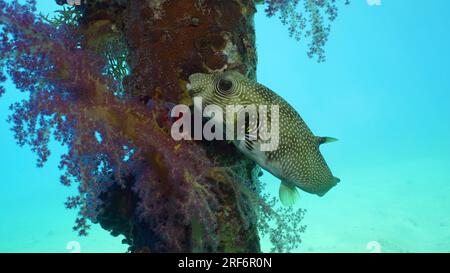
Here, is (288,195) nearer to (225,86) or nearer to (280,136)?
(280,136)

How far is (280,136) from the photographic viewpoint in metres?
2.92

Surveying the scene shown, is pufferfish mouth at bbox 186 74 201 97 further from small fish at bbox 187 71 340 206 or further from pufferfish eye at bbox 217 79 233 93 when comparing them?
pufferfish eye at bbox 217 79 233 93

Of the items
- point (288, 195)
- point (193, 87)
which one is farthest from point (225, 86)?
point (288, 195)

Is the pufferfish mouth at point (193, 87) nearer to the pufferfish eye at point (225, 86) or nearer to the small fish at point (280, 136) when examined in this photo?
the small fish at point (280, 136)

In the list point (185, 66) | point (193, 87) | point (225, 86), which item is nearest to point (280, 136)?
point (225, 86)

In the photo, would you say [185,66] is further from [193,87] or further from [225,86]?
[225,86]

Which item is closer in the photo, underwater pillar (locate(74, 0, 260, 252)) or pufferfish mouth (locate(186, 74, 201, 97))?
pufferfish mouth (locate(186, 74, 201, 97))

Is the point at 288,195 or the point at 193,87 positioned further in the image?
the point at 288,195

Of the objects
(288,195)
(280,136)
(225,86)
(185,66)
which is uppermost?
(185,66)

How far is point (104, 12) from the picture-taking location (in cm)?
375

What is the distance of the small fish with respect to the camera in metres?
2.84

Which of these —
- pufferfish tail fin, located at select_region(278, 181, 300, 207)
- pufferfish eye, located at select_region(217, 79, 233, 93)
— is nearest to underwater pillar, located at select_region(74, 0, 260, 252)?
pufferfish tail fin, located at select_region(278, 181, 300, 207)

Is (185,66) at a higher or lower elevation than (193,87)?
higher
